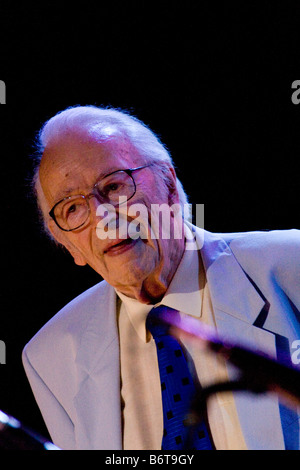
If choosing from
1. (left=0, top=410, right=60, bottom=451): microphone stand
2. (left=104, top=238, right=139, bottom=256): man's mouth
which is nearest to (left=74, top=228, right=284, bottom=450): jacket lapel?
(left=104, top=238, right=139, bottom=256): man's mouth

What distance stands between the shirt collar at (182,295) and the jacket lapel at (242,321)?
0.05 m

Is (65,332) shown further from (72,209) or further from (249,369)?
(249,369)

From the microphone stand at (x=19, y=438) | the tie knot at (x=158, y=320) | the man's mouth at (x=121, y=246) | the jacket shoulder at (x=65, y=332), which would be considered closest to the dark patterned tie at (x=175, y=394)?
the tie knot at (x=158, y=320)

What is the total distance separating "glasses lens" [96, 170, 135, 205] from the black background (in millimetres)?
421

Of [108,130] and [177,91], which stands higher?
[177,91]

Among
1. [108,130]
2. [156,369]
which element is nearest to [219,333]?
[156,369]

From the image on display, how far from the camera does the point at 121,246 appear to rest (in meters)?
1.56

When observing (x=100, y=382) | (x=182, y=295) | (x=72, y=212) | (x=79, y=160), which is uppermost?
(x=79, y=160)

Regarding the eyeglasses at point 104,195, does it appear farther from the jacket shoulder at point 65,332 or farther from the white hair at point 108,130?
the jacket shoulder at point 65,332

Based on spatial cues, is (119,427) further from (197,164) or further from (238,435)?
(197,164)

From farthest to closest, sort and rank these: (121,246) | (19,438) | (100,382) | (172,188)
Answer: (172,188), (100,382), (121,246), (19,438)

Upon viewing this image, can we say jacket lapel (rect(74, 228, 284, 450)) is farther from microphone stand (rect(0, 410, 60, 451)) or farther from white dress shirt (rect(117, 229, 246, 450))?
microphone stand (rect(0, 410, 60, 451))

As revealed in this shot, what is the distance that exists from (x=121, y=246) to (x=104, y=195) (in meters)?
0.19

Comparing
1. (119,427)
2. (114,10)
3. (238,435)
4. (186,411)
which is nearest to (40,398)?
(119,427)
